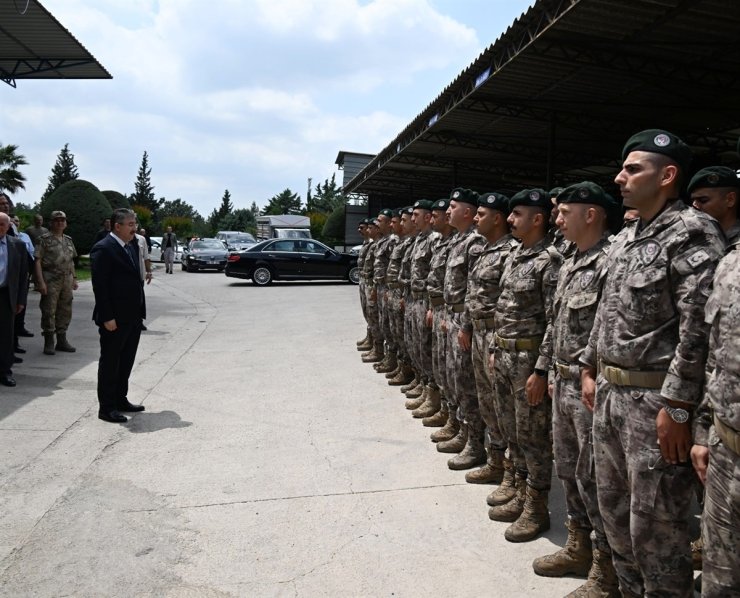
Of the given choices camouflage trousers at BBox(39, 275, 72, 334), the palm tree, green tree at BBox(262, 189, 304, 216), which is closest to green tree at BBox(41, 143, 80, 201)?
green tree at BBox(262, 189, 304, 216)

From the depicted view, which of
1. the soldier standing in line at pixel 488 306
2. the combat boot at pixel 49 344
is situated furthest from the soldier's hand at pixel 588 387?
the combat boot at pixel 49 344

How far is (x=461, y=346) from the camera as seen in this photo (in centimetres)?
473

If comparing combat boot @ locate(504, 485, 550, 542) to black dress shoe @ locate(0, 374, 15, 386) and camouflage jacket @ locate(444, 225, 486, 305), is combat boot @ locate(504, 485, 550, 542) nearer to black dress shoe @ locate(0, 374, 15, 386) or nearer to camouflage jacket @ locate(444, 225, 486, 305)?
camouflage jacket @ locate(444, 225, 486, 305)

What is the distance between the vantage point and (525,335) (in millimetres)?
3760

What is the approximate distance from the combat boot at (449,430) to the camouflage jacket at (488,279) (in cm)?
118

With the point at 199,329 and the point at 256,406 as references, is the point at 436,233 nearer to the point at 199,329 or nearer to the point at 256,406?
the point at 256,406

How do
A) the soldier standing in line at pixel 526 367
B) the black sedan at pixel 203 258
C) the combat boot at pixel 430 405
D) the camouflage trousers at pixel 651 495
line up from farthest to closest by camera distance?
the black sedan at pixel 203 258
the combat boot at pixel 430 405
the soldier standing in line at pixel 526 367
the camouflage trousers at pixel 651 495

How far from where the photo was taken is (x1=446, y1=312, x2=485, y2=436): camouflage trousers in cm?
474

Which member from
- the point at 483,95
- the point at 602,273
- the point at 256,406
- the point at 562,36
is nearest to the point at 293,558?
the point at 602,273

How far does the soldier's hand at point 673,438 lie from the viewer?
2262mm

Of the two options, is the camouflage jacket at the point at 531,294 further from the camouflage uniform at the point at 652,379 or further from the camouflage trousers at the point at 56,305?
the camouflage trousers at the point at 56,305

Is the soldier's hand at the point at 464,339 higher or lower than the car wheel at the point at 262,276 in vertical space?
higher

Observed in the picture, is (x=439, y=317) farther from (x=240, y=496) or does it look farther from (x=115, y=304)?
(x=115, y=304)

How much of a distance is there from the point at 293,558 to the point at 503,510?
126 cm
